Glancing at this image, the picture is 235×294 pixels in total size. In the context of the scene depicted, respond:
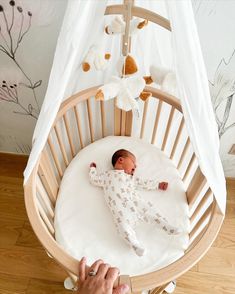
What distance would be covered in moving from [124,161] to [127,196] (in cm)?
14

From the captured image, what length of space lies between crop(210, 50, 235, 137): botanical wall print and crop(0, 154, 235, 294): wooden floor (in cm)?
48

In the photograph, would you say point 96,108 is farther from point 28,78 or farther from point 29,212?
point 29,212

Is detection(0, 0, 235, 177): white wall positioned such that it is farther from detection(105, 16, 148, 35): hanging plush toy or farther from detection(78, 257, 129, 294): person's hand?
detection(78, 257, 129, 294): person's hand

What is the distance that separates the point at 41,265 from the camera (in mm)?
1508

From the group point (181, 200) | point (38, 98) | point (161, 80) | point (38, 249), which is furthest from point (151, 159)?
point (38, 249)

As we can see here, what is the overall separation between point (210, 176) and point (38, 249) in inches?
38.0

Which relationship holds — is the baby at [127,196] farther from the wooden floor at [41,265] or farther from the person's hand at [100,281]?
the wooden floor at [41,265]

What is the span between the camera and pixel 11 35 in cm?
125

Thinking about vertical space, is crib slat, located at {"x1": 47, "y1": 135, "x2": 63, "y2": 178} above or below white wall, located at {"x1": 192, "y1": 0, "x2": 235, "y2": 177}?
below

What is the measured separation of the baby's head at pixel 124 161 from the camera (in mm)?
1318

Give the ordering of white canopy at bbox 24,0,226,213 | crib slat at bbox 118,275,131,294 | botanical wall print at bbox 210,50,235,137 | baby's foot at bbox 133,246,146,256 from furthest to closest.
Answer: botanical wall print at bbox 210,50,235,137 → baby's foot at bbox 133,246,146,256 → crib slat at bbox 118,275,131,294 → white canopy at bbox 24,0,226,213

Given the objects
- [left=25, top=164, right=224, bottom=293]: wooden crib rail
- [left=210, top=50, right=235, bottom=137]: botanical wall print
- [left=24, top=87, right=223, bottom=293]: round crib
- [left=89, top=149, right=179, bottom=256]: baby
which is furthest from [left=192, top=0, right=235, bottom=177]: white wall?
[left=25, top=164, right=224, bottom=293]: wooden crib rail

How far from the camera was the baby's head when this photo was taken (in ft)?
4.33

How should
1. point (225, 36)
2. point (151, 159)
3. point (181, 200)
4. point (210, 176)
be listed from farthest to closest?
point (151, 159) → point (181, 200) → point (225, 36) → point (210, 176)
